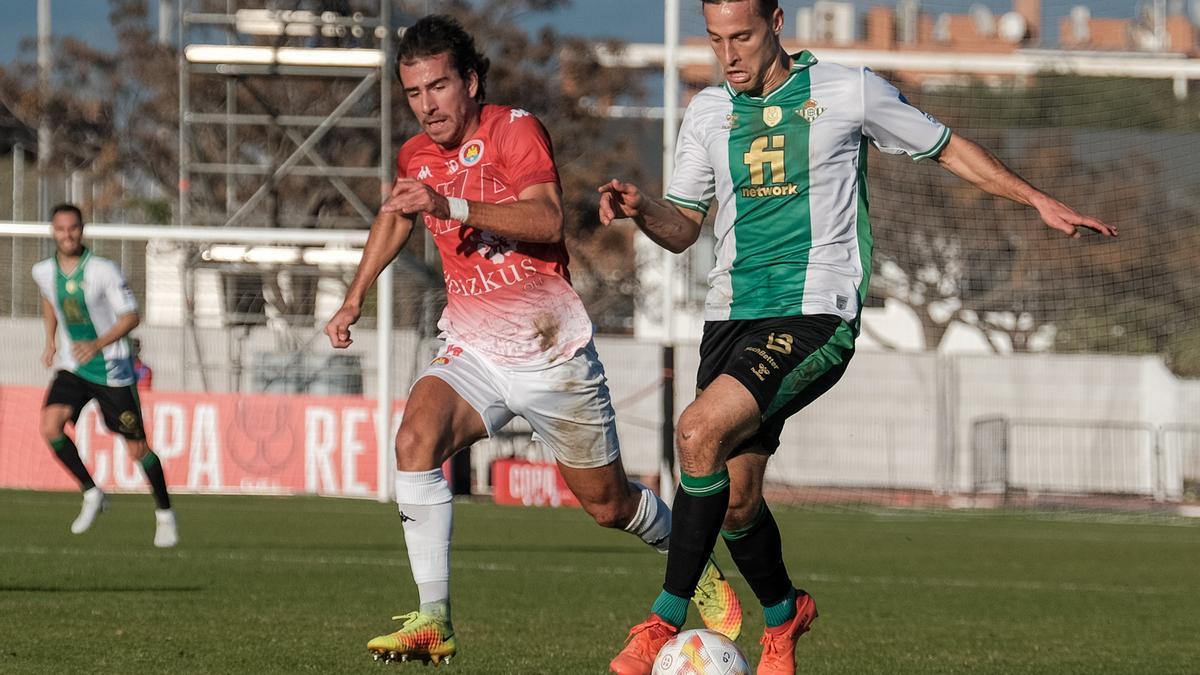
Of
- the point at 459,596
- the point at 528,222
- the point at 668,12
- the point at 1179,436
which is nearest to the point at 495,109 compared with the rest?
the point at 528,222

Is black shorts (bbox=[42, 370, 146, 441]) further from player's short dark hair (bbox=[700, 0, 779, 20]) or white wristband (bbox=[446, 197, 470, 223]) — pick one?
player's short dark hair (bbox=[700, 0, 779, 20])

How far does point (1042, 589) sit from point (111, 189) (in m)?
31.6

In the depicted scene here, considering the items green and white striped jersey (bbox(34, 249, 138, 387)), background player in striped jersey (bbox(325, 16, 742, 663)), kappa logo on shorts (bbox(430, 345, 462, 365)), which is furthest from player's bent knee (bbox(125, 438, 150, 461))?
kappa logo on shorts (bbox(430, 345, 462, 365))

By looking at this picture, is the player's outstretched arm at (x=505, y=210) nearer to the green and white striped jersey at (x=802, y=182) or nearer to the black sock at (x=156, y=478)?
the green and white striped jersey at (x=802, y=182)

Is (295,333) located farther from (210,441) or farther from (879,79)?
(879,79)

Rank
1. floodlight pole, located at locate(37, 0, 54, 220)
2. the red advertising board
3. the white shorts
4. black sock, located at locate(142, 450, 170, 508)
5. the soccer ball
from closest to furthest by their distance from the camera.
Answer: the soccer ball → the white shorts → black sock, located at locate(142, 450, 170, 508) → the red advertising board → floodlight pole, located at locate(37, 0, 54, 220)

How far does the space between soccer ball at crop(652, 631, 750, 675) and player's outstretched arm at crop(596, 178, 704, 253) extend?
1442mm

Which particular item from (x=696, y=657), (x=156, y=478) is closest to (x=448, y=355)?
(x=696, y=657)

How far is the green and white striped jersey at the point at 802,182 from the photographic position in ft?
22.9

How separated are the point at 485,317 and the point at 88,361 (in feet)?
24.4

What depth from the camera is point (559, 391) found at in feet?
24.9

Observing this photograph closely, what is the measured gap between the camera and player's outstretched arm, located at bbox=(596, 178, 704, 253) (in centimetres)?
→ 650

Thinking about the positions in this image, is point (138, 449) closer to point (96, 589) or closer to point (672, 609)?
point (96, 589)

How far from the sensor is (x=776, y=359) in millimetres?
6684
